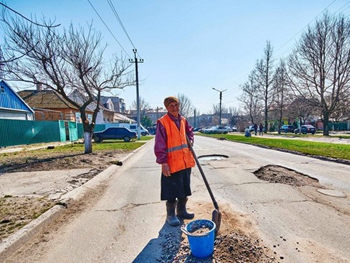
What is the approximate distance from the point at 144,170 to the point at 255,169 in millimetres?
3842

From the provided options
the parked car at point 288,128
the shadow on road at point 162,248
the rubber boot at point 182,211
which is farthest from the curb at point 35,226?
the parked car at point 288,128

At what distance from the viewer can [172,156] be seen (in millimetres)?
3215

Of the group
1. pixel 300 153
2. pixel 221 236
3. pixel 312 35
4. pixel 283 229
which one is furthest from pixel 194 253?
pixel 312 35

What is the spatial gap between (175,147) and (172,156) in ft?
0.46

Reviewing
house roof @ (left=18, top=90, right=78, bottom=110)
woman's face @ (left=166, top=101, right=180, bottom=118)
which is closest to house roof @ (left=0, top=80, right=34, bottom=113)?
house roof @ (left=18, top=90, right=78, bottom=110)

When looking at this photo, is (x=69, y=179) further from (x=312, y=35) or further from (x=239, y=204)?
(x=312, y=35)

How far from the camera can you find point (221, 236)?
2.87 metres

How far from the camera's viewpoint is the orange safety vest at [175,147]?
322cm

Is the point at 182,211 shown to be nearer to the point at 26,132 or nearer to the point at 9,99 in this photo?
the point at 26,132

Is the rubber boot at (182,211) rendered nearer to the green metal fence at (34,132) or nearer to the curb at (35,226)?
the curb at (35,226)

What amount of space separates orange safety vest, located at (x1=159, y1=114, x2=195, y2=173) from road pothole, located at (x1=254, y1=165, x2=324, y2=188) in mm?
3513

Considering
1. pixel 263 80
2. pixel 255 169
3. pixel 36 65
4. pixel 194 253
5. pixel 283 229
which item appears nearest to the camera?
pixel 194 253

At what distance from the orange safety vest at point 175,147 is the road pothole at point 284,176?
351cm

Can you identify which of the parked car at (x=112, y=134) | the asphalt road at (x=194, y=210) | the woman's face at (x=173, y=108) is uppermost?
the woman's face at (x=173, y=108)
